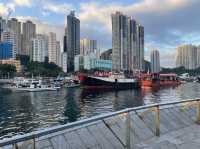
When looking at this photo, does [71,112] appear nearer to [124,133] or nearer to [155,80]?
[124,133]

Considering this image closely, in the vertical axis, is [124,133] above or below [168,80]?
above

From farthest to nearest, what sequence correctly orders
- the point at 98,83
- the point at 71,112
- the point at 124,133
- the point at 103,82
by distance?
the point at 103,82 < the point at 98,83 < the point at 71,112 < the point at 124,133

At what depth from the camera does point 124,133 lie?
9.31m

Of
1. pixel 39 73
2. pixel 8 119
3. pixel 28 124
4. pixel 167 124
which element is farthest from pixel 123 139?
pixel 39 73

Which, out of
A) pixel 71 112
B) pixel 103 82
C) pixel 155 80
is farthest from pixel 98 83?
pixel 71 112

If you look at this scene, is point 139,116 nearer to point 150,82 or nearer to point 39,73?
point 150,82

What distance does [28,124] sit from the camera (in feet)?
110

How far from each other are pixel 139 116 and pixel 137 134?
1.13 metres

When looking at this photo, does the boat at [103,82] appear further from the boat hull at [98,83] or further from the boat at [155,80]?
the boat at [155,80]

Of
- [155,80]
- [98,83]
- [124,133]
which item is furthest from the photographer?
[155,80]

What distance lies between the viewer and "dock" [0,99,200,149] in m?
6.82

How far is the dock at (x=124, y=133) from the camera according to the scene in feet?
22.4

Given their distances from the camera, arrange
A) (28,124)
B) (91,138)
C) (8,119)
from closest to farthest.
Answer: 1. (91,138)
2. (28,124)
3. (8,119)

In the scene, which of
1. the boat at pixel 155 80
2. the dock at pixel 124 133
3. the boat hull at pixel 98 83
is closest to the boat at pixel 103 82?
the boat hull at pixel 98 83
